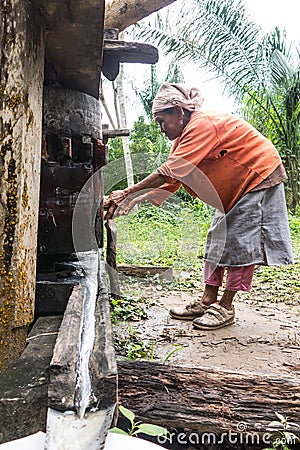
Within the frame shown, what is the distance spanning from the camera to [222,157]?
3242mm

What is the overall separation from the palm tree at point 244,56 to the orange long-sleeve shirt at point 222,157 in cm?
770

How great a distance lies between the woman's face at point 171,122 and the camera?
3199 millimetres

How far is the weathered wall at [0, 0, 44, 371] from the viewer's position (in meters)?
1.43

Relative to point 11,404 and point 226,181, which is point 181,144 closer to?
point 226,181

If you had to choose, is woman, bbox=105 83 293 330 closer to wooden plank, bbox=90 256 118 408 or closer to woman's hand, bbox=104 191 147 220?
woman's hand, bbox=104 191 147 220

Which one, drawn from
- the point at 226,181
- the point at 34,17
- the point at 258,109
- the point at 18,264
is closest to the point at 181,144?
the point at 226,181

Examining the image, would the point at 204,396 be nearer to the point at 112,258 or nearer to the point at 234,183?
A: the point at 234,183

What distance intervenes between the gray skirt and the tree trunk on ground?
6.06 feet

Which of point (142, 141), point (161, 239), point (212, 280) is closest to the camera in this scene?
point (212, 280)

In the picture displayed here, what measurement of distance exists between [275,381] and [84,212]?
131 centimetres

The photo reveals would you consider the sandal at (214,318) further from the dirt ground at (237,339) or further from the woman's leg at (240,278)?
the woman's leg at (240,278)

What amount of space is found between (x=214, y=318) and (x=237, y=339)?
0.28 meters

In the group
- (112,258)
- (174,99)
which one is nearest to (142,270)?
(112,258)

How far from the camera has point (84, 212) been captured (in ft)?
7.95
